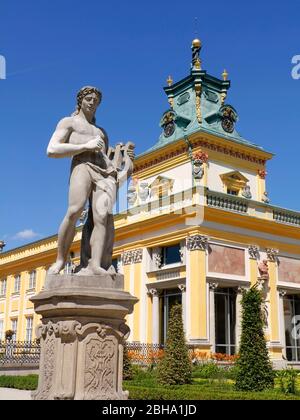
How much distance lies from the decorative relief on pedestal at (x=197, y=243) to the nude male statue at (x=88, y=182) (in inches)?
705

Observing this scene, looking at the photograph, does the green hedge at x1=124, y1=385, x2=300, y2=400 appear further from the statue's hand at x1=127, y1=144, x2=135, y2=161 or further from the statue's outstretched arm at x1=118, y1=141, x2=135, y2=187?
the statue's hand at x1=127, y1=144, x2=135, y2=161

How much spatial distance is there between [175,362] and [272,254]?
13.0 meters

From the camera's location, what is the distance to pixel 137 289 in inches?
1121

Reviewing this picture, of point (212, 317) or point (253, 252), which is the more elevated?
point (253, 252)

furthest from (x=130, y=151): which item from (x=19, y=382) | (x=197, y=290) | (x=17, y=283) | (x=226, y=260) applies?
(x=17, y=283)

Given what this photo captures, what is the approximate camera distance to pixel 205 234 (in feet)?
85.4

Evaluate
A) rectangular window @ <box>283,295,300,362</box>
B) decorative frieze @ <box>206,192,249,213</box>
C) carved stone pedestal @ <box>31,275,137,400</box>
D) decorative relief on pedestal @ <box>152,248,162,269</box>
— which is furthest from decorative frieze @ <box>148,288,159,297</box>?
carved stone pedestal @ <box>31,275,137,400</box>

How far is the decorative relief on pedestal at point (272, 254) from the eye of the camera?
28.6 meters

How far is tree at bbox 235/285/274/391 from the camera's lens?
15688mm

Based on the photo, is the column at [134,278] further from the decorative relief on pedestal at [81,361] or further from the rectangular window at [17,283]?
the decorative relief on pedestal at [81,361]

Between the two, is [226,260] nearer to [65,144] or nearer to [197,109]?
[197,109]

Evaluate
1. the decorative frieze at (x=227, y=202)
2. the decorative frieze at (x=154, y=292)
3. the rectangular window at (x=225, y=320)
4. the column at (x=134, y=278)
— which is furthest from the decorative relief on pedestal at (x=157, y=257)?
the decorative frieze at (x=227, y=202)
